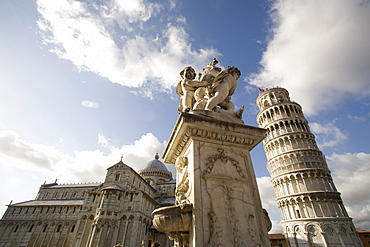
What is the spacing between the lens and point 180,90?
209 inches

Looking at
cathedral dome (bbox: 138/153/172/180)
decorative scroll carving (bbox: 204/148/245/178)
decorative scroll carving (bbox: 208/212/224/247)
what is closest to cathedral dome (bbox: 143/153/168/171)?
cathedral dome (bbox: 138/153/172/180)

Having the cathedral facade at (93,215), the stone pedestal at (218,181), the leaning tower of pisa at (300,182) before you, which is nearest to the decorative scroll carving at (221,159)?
the stone pedestal at (218,181)

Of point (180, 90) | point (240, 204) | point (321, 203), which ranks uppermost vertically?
point (321, 203)

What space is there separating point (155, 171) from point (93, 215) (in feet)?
80.5

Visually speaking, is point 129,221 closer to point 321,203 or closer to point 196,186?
point 321,203

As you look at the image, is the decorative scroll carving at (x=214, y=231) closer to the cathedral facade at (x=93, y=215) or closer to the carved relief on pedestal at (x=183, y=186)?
the carved relief on pedestal at (x=183, y=186)

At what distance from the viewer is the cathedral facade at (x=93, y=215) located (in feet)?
98.4

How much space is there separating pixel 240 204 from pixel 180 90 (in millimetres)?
3433

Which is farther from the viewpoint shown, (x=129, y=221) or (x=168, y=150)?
(x=129, y=221)

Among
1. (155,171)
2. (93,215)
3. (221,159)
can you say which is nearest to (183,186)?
(221,159)

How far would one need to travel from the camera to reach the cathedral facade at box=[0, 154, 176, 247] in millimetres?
30000

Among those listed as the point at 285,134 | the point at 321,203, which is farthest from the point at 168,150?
the point at 285,134

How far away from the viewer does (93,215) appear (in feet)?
105

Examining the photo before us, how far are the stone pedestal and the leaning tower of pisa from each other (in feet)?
109
